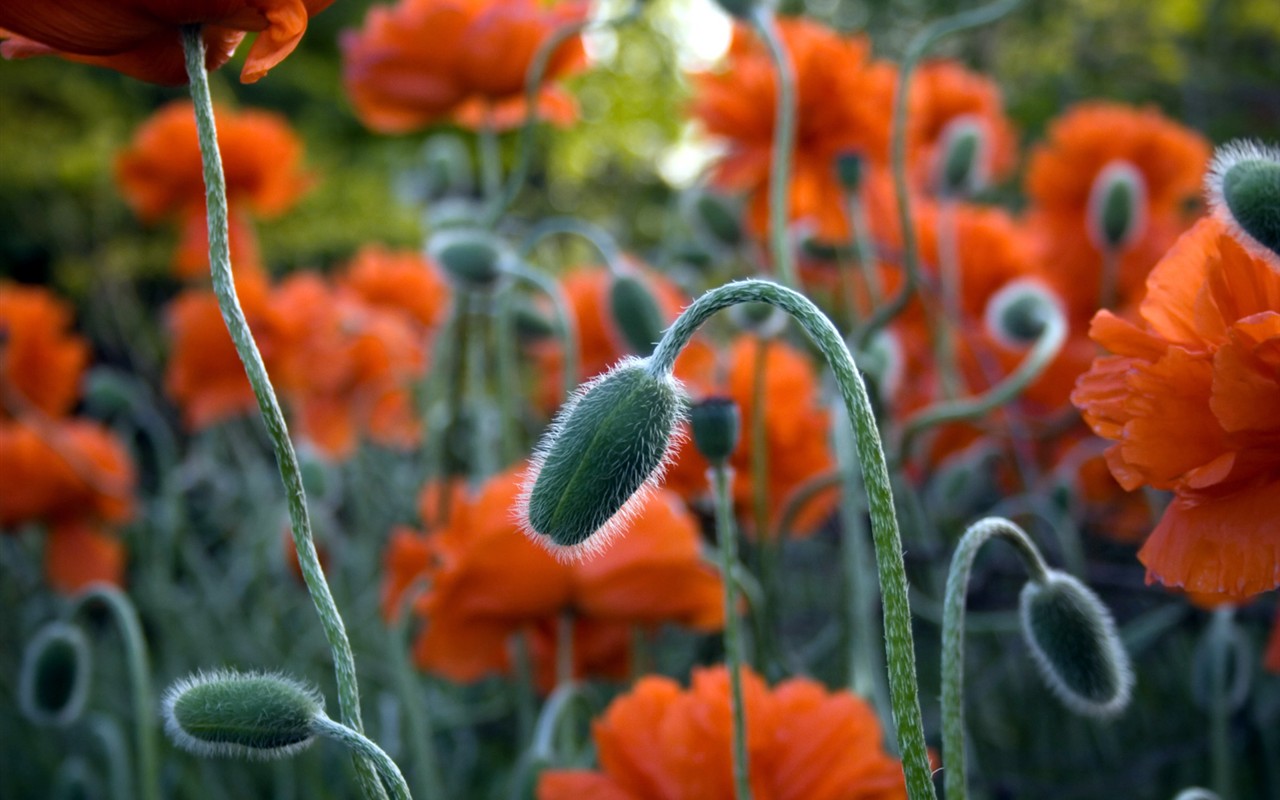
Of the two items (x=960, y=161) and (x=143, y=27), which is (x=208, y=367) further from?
(x=143, y=27)

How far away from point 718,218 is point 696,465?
501 mm

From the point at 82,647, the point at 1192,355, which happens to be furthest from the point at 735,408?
the point at 82,647

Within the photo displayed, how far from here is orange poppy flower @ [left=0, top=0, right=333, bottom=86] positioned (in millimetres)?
561

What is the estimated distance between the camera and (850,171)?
139 cm

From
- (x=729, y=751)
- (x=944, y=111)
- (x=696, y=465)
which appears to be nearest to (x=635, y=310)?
(x=696, y=465)

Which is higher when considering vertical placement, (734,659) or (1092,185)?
(1092,185)

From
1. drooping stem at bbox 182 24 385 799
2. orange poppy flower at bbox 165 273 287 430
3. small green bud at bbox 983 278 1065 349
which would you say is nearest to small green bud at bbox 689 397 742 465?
drooping stem at bbox 182 24 385 799

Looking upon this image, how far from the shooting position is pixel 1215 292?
559 millimetres

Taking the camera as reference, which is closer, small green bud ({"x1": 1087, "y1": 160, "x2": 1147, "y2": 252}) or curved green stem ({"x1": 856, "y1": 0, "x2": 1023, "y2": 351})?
curved green stem ({"x1": 856, "y1": 0, "x2": 1023, "y2": 351})

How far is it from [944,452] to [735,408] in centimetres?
109

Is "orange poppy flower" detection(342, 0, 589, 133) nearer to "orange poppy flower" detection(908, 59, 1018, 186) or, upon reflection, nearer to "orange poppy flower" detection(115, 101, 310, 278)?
"orange poppy flower" detection(908, 59, 1018, 186)

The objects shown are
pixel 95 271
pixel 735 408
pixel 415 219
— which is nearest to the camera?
pixel 735 408

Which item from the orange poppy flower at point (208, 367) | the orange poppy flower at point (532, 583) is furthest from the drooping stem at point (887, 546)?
the orange poppy flower at point (208, 367)

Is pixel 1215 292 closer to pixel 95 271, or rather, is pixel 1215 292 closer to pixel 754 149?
pixel 754 149
